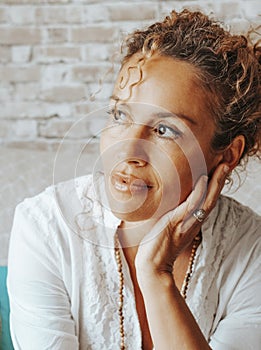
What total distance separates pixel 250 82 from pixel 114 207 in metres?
0.31

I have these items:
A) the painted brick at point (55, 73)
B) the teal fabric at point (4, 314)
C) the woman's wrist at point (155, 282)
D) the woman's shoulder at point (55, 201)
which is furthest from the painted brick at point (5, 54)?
the woman's wrist at point (155, 282)

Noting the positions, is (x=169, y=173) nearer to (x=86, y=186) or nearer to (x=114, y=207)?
(x=114, y=207)

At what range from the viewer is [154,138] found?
121cm

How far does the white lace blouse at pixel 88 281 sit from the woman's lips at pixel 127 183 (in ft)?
0.49

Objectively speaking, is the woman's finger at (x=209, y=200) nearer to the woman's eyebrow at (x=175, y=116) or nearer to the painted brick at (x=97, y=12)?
the woman's eyebrow at (x=175, y=116)

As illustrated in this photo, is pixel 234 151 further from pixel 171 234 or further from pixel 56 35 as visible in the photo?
pixel 56 35

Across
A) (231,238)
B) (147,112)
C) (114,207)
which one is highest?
(147,112)

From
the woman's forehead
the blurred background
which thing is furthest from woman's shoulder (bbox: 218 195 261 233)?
the blurred background

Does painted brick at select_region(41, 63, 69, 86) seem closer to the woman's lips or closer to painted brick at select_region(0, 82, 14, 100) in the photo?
painted brick at select_region(0, 82, 14, 100)

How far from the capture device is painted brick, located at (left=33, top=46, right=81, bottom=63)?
2340 mm

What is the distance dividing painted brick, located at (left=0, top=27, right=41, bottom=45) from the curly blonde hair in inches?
41.8

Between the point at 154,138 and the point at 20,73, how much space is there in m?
1.26

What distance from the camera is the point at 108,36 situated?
7.61 feet

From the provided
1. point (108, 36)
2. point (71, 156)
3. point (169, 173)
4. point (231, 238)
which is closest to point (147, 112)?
point (169, 173)
